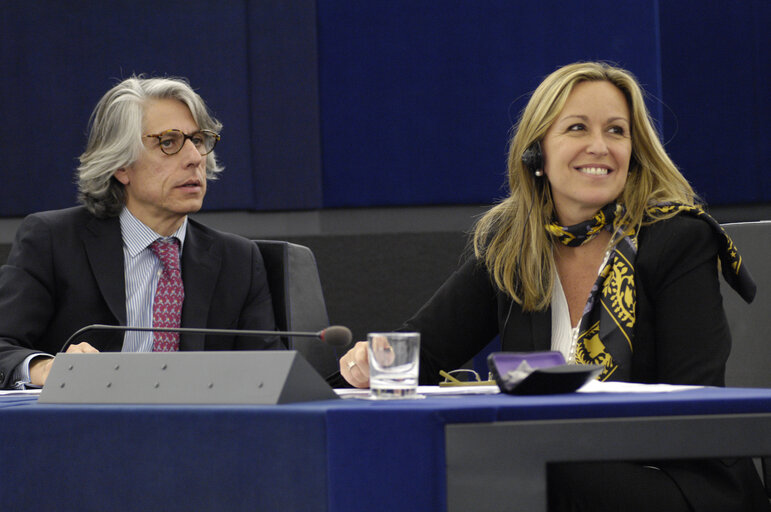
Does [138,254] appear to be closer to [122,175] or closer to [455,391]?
[122,175]

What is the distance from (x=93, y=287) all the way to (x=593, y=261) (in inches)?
42.1

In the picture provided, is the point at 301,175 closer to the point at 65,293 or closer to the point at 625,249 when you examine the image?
the point at 65,293

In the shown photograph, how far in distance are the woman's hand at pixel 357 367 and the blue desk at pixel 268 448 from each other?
1.38ft

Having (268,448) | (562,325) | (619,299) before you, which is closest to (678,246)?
(619,299)

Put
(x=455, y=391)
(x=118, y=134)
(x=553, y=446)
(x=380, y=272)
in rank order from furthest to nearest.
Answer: (x=380, y=272)
(x=118, y=134)
(x=455, y=391)
(x=553, y=446)

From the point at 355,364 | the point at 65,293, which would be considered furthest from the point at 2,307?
the point at 355,364

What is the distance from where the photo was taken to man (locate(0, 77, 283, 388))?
6.42 ft

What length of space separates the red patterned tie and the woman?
572 mm

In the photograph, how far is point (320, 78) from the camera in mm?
2779

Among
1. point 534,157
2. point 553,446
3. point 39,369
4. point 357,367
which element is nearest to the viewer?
point 553,446

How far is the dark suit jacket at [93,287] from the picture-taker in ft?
6.32

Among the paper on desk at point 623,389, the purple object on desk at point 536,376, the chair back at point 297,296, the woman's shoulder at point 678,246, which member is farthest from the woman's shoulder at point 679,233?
the chair back at point 297,296

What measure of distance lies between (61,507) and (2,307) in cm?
114

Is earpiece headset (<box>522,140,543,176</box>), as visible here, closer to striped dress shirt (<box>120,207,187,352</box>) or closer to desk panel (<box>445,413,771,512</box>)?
striped dress shirt (<box>120,207,187,352</box>)
